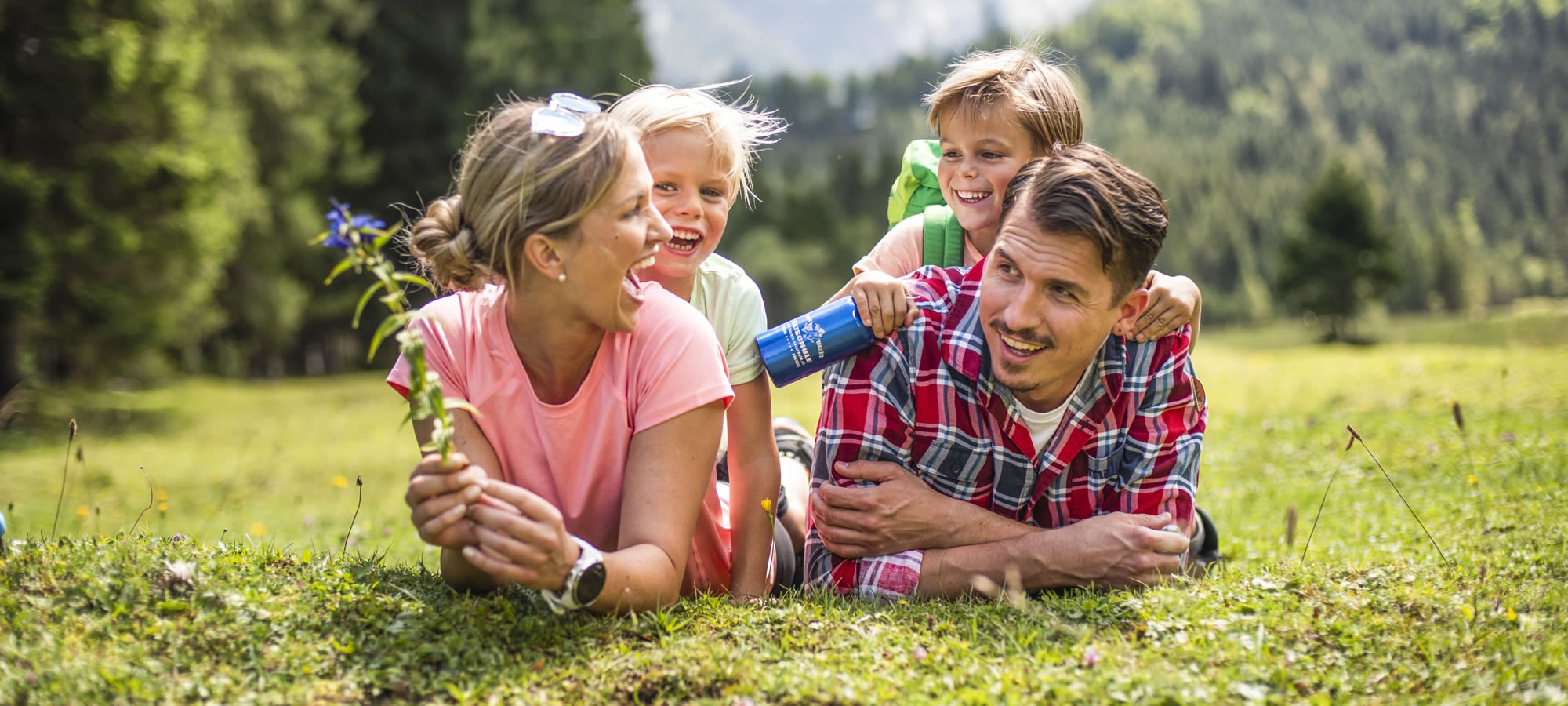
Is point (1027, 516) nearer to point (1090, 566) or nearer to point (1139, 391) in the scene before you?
point (1090, 566)

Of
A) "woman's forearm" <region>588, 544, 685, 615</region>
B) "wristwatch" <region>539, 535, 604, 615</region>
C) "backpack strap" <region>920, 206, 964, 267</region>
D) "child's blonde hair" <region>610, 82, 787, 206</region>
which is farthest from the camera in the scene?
"backpack strap" <region>920, 206, 964, 267</region>

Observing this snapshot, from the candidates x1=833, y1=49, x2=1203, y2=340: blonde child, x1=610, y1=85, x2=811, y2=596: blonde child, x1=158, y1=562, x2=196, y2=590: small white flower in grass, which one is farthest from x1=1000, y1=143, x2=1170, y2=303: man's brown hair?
x1=158, y1=562, x2=196, y2=590: small white flower in grass

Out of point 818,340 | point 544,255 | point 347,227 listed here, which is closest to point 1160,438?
point 818,340

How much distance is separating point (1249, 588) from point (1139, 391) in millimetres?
867

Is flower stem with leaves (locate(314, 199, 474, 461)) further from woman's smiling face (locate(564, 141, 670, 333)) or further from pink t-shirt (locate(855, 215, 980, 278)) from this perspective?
pink t-shirt (locate(855, 215, 980, 278))

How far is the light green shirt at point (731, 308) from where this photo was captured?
451 cm

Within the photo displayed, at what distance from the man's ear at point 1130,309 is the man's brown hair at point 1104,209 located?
5cm

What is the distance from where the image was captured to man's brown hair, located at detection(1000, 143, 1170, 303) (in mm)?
3752

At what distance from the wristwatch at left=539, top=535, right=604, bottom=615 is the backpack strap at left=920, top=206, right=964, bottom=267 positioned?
2654 millimetres

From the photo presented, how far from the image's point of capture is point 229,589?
3422mm

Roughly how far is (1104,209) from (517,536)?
2.42 m

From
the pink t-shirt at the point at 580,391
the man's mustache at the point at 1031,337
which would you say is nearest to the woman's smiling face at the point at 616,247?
the pink t-shirt at the point at 580,391

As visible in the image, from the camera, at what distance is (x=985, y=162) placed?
499 cm

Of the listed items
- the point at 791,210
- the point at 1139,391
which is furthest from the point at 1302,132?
the point at 1139,391
